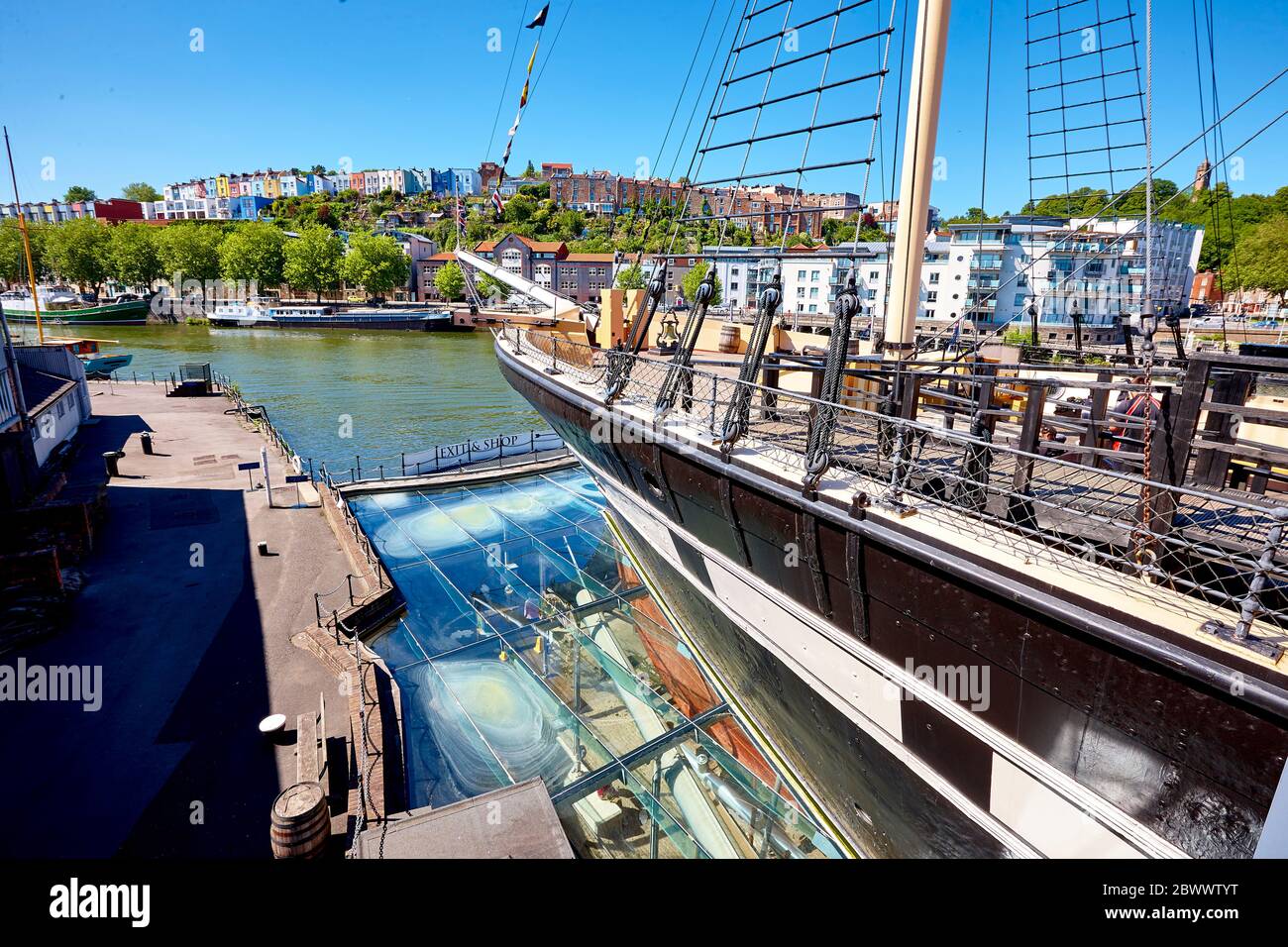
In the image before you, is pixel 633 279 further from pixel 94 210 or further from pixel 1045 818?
pixel 94 210

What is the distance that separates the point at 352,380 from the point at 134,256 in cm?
5879

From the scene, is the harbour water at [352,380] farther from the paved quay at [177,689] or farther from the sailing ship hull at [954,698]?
the sailing ship hull at [954,698]

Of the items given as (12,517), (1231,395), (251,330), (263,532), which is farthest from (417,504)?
(251,330)

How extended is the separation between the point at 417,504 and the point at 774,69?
11722mm

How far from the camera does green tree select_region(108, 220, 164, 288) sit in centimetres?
7219

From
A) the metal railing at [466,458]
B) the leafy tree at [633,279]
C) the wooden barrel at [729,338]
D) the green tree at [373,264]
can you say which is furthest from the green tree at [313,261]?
the wooden barrel at [729,338]

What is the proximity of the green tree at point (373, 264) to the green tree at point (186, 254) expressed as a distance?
1596 cm

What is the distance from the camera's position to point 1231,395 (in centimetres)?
317

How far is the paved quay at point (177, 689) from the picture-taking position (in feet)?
19.2

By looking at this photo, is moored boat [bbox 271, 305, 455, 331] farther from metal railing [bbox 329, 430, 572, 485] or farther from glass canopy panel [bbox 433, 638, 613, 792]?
glass canopy panel [bbox 433, 638, 613, 792]

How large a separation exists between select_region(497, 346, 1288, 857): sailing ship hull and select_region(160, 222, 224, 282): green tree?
9066 cm
